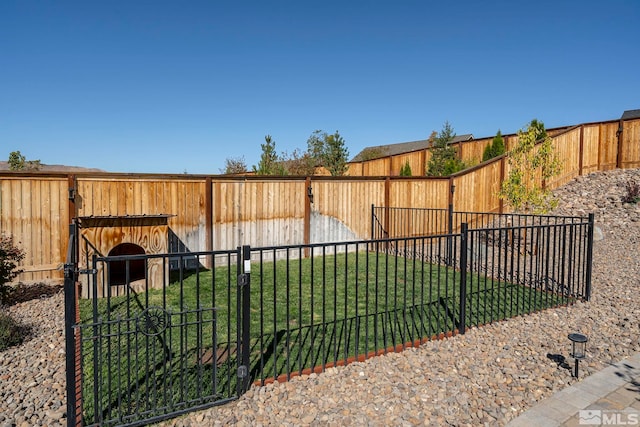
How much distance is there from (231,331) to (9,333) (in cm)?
237

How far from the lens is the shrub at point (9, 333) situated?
12.7ft

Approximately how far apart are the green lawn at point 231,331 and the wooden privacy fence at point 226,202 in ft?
4.05

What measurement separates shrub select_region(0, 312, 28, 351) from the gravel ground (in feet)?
0.38

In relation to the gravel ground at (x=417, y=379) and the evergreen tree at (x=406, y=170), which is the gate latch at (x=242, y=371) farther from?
the evergreen tree at (x=406, y=170)

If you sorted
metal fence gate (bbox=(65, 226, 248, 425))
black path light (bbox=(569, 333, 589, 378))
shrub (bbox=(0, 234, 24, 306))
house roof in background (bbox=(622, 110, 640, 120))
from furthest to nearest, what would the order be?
1. house roof in background (bbox=(622, 110, 640, 120))
2. shrub (bbox=(0, 234, 24, 306))
3. black path light (bbox=(569, 333, 589, 378))
4. metal fence gate (bbox=(65, 226, 248, 425))

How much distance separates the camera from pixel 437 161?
16.8 metres

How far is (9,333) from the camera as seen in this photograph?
395 centimetres

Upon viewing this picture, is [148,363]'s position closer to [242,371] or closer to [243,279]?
[242,371]

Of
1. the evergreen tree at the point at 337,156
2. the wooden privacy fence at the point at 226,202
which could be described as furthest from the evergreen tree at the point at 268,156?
the wooden privacy fence at the point at 226,202

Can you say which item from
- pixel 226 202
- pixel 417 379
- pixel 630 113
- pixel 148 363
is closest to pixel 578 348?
pixel 417 379

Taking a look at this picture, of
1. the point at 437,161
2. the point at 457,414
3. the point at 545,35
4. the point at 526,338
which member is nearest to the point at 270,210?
the point at 526,338

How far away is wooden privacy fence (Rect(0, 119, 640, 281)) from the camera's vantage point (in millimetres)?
6227

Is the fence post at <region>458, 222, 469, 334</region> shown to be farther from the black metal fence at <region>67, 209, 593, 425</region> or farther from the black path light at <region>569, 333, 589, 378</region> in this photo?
the black path light at <region>569, 333, 589, 378</region>

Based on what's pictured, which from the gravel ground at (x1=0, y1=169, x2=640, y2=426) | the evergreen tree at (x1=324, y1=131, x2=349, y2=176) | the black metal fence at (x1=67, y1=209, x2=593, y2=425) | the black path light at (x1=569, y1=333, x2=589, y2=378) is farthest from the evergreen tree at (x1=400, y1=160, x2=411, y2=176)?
the black path light at (x1=569, y1=333, x2=589, y2=378)
